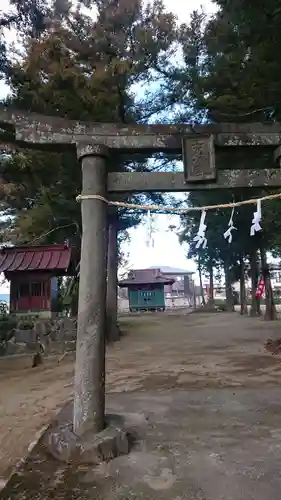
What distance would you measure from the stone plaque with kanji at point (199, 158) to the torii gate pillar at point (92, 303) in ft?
2.91

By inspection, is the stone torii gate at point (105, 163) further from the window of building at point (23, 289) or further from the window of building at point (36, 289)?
the window of building at point (23, 289)

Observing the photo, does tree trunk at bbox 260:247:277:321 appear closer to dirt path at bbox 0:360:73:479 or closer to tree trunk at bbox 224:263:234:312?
tree trunk at bbox 224:263:234:312

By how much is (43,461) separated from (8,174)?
21.6 feet

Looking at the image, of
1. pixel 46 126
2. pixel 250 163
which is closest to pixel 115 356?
pixel 250 163

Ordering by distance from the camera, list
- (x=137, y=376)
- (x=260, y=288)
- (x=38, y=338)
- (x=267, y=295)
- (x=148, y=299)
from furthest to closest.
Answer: (x=148, y=299) → (x=260, y=288) → (x=267, y=295) → (x=38, y=338) → (x=137, y=376)

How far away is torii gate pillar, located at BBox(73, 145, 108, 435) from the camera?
3807 mm

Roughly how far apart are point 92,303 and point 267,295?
18.6m

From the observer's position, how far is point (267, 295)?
20938 mm

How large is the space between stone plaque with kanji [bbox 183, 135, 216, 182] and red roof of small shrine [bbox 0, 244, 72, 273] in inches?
375

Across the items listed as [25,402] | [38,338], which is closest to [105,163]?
[25,402]

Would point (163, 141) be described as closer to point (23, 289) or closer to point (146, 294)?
point (23, 289)

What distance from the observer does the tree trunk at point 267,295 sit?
66.3ft

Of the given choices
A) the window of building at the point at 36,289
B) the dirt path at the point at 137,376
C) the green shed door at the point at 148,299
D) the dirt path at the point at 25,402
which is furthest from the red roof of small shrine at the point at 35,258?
the green shed door at the point at 148,299

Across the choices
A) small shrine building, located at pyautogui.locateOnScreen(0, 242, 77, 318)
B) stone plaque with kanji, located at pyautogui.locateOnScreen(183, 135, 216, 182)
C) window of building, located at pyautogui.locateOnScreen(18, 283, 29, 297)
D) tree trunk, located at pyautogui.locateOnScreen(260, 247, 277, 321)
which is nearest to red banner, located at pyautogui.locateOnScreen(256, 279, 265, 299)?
tree trunk, located at pyautogui.locateOnScreen(260, 247, 277, 321)
